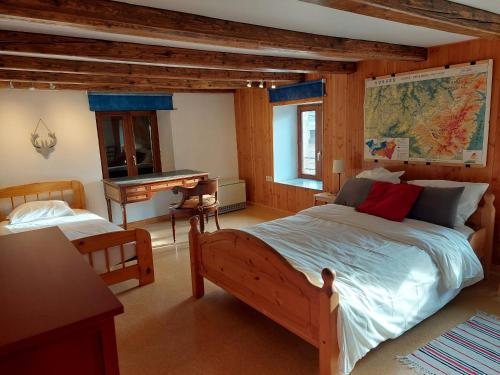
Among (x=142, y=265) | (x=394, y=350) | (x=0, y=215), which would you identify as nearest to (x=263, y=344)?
(x=394, y=350)

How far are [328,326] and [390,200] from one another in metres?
1.76

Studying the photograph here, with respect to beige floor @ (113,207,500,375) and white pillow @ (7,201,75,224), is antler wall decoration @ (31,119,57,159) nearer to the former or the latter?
white pillow @ (7,201,75,224)

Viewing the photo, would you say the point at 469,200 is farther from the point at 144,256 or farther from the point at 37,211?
the point at 37,211

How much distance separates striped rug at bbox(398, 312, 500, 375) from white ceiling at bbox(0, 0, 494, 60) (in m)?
2.13

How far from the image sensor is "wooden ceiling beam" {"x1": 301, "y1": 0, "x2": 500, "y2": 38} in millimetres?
1644

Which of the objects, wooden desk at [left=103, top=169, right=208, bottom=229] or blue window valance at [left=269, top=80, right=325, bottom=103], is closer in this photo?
wooden desk at [left=103, top=169, right=208, bottom=229]

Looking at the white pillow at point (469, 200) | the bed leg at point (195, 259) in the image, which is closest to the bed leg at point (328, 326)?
the bed leg at point (195, 259)

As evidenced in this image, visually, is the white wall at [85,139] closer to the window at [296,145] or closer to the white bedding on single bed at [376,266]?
the window at [296,145]

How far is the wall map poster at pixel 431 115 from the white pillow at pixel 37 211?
12.3ft

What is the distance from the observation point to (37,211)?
4.07m

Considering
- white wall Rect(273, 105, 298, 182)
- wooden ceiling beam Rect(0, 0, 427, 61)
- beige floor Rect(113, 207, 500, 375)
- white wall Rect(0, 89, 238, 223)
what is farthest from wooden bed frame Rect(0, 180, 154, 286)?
white wall Rect(273, 105, 298, 182)

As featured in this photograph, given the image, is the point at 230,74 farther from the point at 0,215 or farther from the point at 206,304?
the point at 0,215

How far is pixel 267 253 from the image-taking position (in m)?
2.21

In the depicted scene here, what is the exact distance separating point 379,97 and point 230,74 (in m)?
1.74
